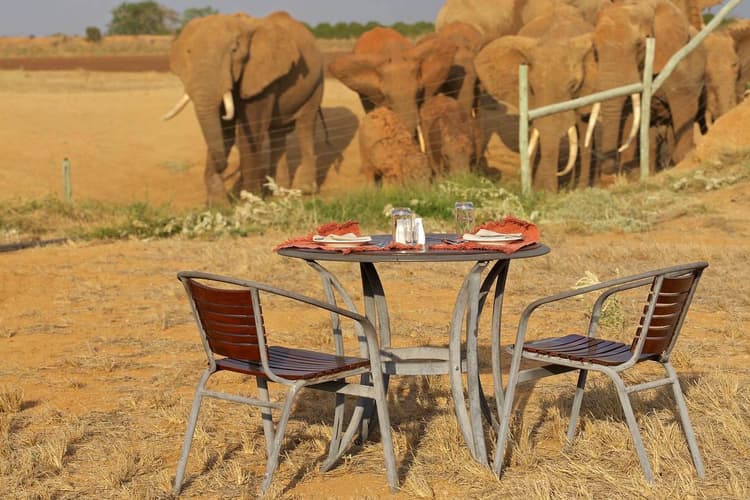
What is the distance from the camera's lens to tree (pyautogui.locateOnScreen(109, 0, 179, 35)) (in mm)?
80000

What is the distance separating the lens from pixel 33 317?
8.58 m

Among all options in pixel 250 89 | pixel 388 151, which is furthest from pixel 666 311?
pixel 250 89

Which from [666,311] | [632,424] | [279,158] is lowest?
[279,158]

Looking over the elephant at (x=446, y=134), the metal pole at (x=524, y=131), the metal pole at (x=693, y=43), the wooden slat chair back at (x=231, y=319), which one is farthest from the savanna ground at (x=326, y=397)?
the elephant at (x=446, y=134)

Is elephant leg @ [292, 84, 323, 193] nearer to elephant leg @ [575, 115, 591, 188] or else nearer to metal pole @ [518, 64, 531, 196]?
elephant leg @ [575, 115, 591, 188]

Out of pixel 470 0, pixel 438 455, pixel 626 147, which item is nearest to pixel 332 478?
pixel 438 455

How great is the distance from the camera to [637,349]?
4.84 meters

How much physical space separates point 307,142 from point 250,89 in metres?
1.76

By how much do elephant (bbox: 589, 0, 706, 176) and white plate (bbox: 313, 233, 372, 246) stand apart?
11.4 meters

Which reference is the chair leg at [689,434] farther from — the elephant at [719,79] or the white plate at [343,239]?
the elephant at [719,79]

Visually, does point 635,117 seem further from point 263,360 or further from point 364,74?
point 263,360

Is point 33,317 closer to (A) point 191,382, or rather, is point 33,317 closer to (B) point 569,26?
(A) point 191,382

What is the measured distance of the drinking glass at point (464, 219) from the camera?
5.60m

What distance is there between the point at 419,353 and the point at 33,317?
12.7 ft
